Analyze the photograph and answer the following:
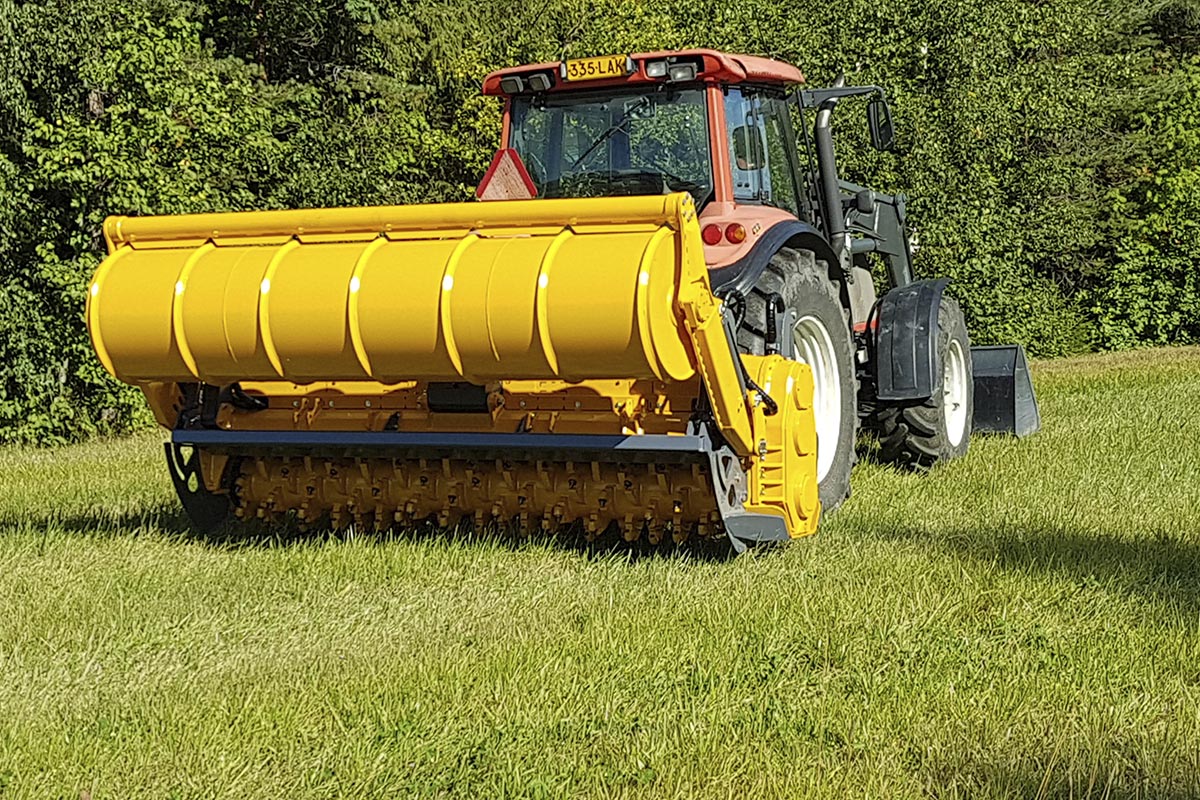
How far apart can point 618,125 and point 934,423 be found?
2527mm

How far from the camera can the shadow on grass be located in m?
6.63

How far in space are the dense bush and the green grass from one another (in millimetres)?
7571

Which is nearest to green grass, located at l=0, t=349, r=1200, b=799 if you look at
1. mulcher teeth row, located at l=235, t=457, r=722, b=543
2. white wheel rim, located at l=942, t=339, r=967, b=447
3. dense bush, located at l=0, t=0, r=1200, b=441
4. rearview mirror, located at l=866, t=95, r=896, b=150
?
mulcher teeth row, located at l=235, t=457, r=722, b=543

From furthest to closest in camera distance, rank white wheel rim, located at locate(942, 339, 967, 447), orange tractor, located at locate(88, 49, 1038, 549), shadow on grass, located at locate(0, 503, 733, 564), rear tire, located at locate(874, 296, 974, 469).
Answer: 1. white wheel rim, located at locate(942, 339, 967, 447)
2. rear tire, located at locate(874, 296, 974, 469)
3. shadow on grass, located at locate(0, 503, 733, 564)
4. orange tractor, located at locate(88, 49, 1038, 549)

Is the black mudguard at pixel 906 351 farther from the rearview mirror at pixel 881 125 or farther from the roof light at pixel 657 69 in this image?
the roof light at pixel 657 69

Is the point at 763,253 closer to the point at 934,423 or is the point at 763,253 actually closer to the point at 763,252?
the point at 763,252

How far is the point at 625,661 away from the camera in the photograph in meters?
4.85

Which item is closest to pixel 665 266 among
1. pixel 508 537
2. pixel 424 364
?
pixel 424 364

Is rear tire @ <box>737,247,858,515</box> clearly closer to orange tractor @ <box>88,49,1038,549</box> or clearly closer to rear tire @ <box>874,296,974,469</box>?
orange tractor @ <box>88,49,1038,549</box>

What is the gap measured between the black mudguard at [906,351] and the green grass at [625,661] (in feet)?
2.22

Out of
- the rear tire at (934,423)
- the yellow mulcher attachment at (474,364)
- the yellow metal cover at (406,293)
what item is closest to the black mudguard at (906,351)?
the rear tire at (934,423)

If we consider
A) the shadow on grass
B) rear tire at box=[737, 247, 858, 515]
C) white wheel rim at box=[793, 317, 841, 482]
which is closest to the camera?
the shadow on grass

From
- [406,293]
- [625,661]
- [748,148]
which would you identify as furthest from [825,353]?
[625,661]

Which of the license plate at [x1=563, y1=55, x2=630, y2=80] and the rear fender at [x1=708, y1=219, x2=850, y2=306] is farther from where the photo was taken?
the license plate at [x1=563, y1=55, x2=630, y2=80]
